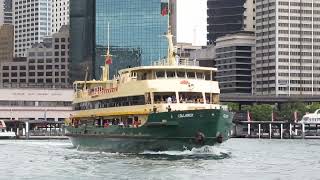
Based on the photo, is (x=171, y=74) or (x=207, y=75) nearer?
(x=171, y=74)

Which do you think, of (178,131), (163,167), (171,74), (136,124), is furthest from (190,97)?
(163,167)

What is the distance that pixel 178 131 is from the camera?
68188mm

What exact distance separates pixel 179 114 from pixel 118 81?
12.2 meters

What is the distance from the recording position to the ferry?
67.7 meters

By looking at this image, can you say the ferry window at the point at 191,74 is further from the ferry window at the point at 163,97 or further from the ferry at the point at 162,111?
the ferry window at the point at 163,97

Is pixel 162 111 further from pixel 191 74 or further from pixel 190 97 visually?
pixel 191 74

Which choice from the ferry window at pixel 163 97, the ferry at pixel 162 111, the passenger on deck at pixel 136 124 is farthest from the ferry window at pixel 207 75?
the passenger on deck at pixel 136 124

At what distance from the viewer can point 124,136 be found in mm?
72812

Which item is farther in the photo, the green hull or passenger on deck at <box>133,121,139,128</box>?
passenger on deck at <box>133,121,139,128</box>

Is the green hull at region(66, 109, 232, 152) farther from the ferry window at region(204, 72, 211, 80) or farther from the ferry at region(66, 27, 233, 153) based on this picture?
the ferry window at region(204, 72, 211, 80)

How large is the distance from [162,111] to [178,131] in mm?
2744

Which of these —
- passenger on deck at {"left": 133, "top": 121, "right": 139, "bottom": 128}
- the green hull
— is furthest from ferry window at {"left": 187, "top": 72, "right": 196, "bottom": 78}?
passenger on deck at {"left": 133, "top": 121, "right": 139, "bottom": 128}

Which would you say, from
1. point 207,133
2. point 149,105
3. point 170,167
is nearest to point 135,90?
point 149,105

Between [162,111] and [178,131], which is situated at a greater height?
A: [162,111]
